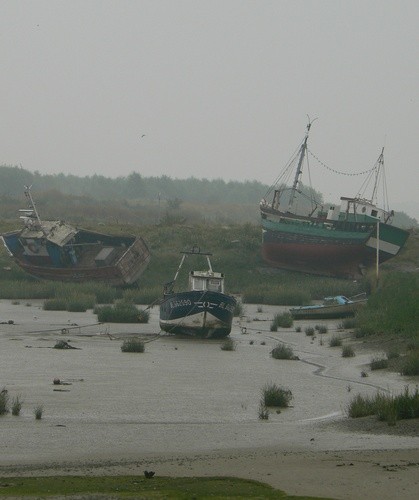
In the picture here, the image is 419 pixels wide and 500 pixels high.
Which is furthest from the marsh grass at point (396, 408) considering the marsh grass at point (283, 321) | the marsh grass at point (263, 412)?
the marsh grass at point (283, 321)

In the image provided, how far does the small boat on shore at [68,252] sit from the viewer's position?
192ft

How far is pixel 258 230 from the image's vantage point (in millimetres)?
75562

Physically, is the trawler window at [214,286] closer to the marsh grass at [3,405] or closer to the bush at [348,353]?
the bush at [348,353]

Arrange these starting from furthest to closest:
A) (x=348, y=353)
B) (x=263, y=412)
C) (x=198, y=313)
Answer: (x=198, y=313)
(x=348, y=353)
(x=263, y=412)

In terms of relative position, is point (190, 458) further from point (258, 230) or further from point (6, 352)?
point (258, 230)

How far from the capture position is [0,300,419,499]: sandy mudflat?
1185cm

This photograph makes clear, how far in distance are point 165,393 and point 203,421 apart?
12.1 feet

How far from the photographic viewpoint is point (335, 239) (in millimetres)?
65625

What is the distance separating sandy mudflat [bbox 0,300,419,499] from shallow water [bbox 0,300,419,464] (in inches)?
1.0

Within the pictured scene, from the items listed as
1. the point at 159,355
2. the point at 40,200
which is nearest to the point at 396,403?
the point at 159,355

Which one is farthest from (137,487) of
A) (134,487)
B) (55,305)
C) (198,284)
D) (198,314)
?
(55,305)

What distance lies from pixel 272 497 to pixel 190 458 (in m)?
2.57

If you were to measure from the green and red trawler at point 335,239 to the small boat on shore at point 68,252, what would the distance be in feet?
32.9

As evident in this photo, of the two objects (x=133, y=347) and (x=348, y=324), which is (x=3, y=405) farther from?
(x=348, y=324)
